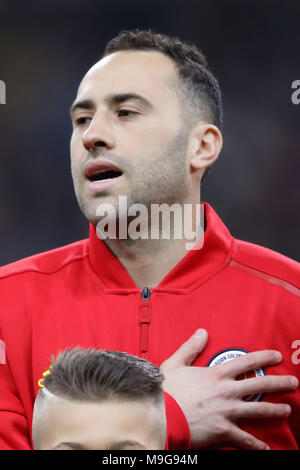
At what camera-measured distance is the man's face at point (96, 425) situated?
80cm

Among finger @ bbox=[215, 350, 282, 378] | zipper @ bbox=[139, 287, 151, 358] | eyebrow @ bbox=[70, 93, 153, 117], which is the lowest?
finger @ bbox=[215, 350, 282, 378]

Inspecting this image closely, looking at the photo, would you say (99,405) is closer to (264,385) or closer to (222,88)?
(264,385)

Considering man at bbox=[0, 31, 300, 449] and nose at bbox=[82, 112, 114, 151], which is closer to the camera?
man at bbox=[0, 31, 300, 449]

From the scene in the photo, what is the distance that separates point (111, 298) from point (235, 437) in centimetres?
38

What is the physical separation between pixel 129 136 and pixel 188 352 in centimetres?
47

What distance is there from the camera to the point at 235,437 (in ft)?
3.76

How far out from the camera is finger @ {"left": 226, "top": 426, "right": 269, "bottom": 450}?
1.14m

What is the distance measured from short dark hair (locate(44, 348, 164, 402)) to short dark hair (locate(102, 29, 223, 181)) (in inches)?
28.6

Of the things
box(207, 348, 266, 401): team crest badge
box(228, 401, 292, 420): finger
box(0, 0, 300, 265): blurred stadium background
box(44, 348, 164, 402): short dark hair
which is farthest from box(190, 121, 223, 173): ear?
box(0, 0, 300, 265): blurred stadium background

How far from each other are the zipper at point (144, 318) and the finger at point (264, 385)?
0.65 feet

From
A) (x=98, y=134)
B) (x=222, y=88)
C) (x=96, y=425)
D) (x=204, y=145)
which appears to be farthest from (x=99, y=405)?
(x=222, y=88)

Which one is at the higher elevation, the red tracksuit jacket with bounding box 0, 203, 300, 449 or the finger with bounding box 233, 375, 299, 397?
the red tracksuit jacket with bounding box 0, 203, 300, 449

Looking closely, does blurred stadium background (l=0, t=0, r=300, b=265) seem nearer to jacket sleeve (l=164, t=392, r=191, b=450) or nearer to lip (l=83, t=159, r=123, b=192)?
lip (l=83, t=159, r=123, b=192)
